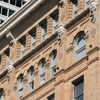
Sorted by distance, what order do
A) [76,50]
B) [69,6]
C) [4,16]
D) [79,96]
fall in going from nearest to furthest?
[79,96]
[76,50]
[69,6]
[4,16]

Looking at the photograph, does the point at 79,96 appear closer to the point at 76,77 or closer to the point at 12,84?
the point at 76,77

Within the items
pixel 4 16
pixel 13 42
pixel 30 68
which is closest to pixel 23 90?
pixel 30 68

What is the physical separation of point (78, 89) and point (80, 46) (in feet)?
12.9

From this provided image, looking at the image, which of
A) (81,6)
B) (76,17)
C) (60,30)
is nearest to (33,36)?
(60,30)

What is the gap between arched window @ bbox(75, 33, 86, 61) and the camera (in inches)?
1651

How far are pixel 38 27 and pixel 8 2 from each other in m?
35.1

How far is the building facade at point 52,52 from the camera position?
132ft

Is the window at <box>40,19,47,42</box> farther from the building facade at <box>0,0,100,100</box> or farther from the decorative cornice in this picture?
the decorative cornice

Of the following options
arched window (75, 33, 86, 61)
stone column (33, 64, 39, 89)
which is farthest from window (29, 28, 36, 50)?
arched window (75, 33, 86, 61)

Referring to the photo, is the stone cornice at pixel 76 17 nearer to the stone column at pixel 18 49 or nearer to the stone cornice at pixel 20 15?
the stone cornice at pixel 20 15

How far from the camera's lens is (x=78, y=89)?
40250 mm

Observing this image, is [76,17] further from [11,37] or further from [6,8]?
[6,8]

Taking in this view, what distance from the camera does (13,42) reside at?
5122 centimetres

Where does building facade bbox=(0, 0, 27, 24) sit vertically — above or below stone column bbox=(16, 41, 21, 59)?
above
